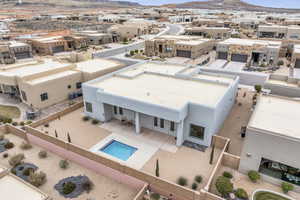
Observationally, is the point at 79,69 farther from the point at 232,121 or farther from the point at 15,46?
the point at 15,46

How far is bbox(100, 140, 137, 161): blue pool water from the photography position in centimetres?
2286

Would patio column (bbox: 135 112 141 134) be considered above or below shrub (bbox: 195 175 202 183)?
above

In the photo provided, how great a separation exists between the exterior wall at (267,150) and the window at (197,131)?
5.10 m

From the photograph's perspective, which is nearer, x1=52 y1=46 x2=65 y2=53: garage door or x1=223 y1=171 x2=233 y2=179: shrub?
x1=223 y1=171 x2=233 y2=179: shrub

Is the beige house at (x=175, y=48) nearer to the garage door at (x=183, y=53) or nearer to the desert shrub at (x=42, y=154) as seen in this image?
the garage door at (x=183, y=53)

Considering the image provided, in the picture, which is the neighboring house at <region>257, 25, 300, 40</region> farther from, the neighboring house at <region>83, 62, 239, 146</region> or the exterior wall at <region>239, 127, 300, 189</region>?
the exterior wall at <region>239, 127, 300, 189</region>

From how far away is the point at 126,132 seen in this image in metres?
26.6

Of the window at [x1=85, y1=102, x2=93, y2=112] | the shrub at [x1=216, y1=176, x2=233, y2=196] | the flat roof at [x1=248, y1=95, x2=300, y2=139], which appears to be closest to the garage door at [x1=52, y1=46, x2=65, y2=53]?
the window at [x1=85, y1=102, x2=93, y2=112]

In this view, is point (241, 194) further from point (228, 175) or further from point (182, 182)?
point (182, 182)

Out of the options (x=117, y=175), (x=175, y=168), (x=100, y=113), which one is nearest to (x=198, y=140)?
(x=175, y=168)

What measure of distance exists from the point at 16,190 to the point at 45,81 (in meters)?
21.1

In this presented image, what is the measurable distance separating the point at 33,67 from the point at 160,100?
91.7ft

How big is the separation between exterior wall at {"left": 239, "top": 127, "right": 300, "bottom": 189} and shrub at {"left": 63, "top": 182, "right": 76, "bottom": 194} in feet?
51.6

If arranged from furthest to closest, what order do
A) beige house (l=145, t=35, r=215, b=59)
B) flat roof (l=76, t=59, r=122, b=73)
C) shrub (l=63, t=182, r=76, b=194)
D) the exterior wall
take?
beige house (l=145, t=35, r=215, b=59)
flat roof (l=76, t=59, r=122, b=73)
shrub (l=63, t=182, r=76, b=194)
the exterior wall
